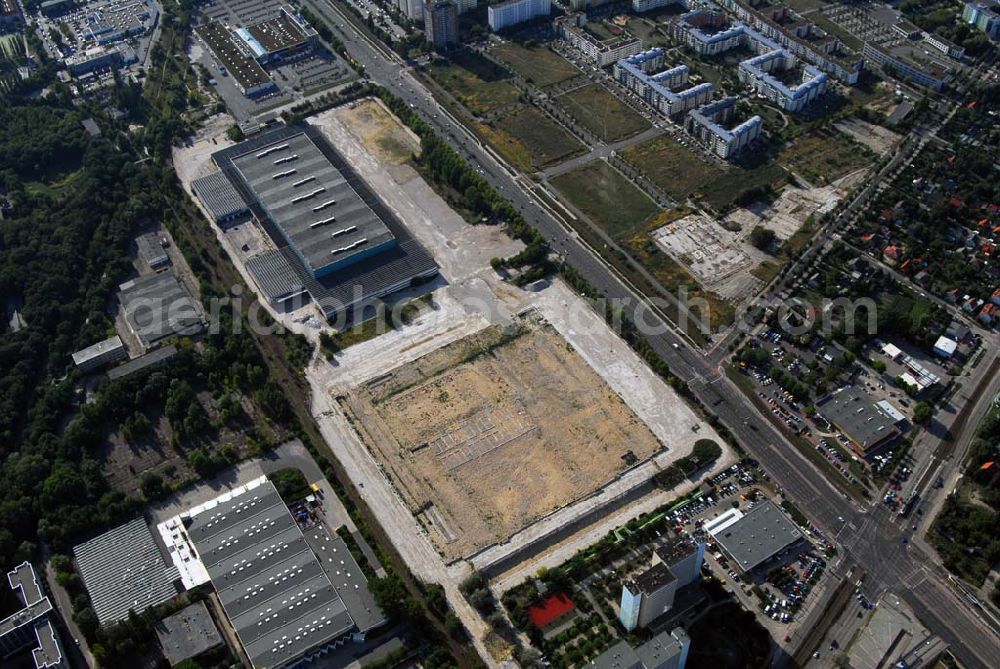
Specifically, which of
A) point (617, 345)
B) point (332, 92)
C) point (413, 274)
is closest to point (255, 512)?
point (413, 274)

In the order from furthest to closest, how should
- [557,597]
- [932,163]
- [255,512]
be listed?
1. [932,163]
2. [255,512]
3. [557,597]

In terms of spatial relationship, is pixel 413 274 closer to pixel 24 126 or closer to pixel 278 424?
pixel 278 424

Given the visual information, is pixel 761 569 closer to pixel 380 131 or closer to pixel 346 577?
pixel 346 577

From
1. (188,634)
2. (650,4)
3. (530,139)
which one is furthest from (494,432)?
(650,4)

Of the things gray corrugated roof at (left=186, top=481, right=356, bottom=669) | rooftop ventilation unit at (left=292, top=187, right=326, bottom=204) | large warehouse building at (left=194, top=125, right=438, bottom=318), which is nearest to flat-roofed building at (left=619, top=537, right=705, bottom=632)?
gray corrugated roof at (left=186, top=481, right=356, bottom=669)

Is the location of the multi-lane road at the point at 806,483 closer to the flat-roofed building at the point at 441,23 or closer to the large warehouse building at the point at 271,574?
the flat-roofed building at the point at 441,23

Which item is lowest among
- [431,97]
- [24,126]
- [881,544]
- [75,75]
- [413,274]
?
[881,544]
